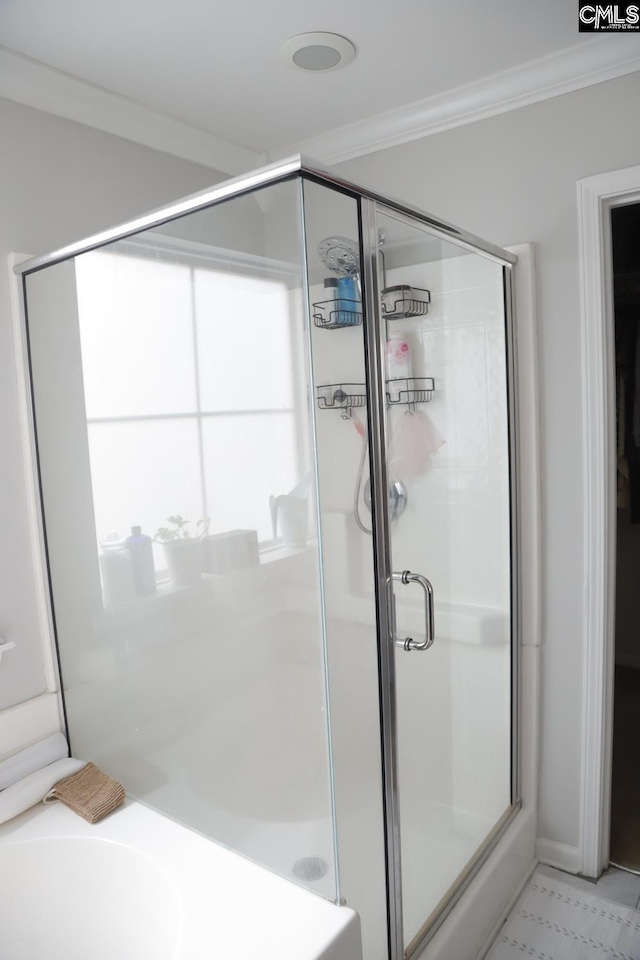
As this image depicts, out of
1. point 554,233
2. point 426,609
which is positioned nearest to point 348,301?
point 426,609

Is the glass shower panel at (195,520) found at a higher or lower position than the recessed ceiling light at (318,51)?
lower

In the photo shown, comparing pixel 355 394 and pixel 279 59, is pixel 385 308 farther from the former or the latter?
Result: pixel 279 59

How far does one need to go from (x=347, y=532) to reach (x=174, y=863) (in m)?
0.88

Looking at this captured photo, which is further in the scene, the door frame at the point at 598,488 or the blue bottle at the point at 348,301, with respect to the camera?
the door frame at the point at 598,488

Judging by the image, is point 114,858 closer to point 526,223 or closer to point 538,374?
point 538,374

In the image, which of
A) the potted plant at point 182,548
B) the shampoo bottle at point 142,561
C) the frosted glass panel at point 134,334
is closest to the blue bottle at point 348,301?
the frosted glass panel at point 134,334

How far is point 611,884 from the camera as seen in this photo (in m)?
2.12

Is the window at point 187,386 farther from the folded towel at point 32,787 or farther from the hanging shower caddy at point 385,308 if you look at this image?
the folded towel at point 32,787

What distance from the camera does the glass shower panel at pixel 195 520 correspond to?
1.28m

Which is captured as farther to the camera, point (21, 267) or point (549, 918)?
point (549, 918)

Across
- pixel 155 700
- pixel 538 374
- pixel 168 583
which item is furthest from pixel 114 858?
pixel 538 374

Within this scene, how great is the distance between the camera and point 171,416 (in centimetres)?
150

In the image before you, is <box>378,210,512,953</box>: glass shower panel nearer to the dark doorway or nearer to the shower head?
the shower head

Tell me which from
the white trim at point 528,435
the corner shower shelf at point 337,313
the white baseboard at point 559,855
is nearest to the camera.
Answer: the corner shower shelf at point 337,313
